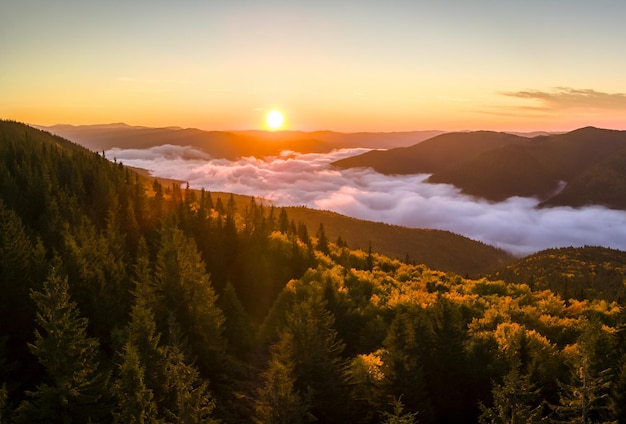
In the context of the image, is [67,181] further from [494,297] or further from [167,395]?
[494,297]

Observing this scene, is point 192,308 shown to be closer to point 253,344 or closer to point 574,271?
point 253,344

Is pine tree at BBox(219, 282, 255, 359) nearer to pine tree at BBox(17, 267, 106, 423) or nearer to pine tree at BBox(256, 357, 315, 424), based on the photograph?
pine tree at BBox(17, 267, 106, 423)

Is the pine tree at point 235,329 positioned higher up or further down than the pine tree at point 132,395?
further down

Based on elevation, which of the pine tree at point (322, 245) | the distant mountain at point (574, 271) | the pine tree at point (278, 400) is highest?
the pine tree at point (278, 400)

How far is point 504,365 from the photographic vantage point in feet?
137

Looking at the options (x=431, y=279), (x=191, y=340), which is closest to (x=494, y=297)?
(x=431, y=279)

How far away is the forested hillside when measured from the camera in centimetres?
2823

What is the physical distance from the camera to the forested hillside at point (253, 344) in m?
28.2

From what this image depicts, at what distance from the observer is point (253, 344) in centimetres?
6038

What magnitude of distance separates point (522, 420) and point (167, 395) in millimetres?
23567

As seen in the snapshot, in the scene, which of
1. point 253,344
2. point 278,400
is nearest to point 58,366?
point 278,400

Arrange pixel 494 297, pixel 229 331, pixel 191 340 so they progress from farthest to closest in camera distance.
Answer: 1. pixel 494 297
2. pixel 229 331
3. pixel 191 340

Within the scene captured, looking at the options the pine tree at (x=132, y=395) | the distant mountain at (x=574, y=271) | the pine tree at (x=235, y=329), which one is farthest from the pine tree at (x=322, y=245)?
the pine tree at (x=132, y=395)

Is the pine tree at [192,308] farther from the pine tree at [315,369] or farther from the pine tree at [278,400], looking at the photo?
the pine tree at [278,400]
